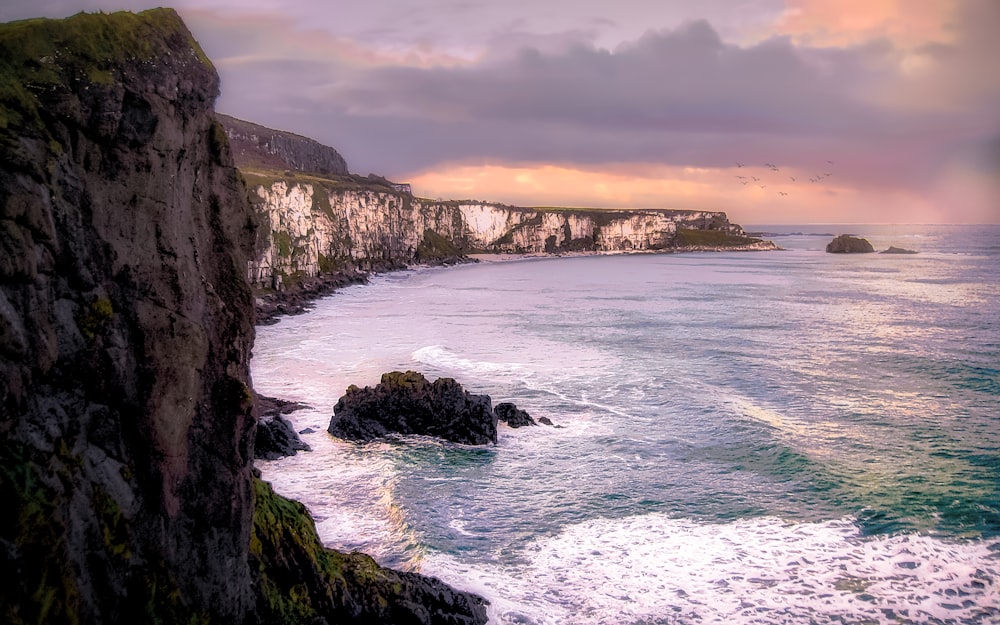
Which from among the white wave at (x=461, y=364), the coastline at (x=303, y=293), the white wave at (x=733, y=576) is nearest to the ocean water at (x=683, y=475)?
the white wave at (x=733, y=576)

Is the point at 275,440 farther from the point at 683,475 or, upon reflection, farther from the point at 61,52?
A: the point at 61,52

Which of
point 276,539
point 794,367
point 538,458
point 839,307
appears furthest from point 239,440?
point 839,307

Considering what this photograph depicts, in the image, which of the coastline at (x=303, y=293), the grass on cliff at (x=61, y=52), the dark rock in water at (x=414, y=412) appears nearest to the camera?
the grass on cliff at (x=61, y=52)

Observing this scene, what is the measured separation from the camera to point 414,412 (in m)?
28.3

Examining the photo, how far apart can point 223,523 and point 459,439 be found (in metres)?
17.3

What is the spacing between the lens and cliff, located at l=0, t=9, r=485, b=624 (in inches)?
282

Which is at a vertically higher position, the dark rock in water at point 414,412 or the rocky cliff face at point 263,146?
the rocky cliff face at point 263,146

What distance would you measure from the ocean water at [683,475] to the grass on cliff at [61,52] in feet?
40.8

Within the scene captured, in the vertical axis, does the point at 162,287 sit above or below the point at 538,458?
above

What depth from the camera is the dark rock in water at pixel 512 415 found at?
28856mm

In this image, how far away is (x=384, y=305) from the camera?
7219 cm

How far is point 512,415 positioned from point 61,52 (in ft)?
75.2

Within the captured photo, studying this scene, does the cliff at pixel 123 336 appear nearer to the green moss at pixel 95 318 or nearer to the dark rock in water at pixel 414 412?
the green moss at pixel 95 318

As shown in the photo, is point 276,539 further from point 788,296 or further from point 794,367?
point 788,296
